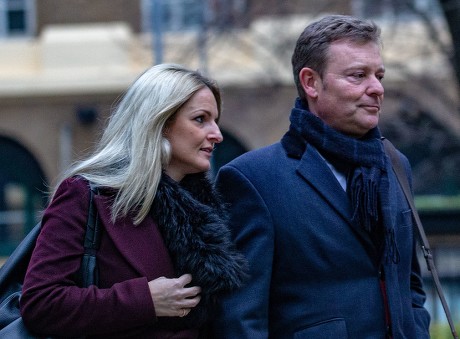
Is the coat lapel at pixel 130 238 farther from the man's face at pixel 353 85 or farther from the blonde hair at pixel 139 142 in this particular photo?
the man's face at pixel 353 85

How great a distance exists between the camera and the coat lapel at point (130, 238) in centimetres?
344

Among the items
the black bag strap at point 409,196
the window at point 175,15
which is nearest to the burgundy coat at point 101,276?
the black bag strap at point 409,196

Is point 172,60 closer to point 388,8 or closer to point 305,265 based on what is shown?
point 388,8

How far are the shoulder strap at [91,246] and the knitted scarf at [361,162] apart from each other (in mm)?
876

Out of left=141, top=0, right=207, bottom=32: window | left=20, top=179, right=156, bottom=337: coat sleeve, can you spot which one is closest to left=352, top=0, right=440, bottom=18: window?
left=141, top=0, right=207, bottom=32: window

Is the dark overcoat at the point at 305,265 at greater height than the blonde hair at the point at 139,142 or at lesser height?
lesser

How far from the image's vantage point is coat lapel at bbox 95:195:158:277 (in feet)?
11.3

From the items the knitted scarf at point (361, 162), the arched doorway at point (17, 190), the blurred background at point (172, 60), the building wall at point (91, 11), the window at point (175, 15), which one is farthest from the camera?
the arched doorway at point (17, 190)

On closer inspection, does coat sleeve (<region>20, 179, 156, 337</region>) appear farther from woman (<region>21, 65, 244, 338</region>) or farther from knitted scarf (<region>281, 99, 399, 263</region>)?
knitted scarf (<region>281, 99, 399, 263</region>)

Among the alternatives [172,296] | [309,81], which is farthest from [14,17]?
[172,296]

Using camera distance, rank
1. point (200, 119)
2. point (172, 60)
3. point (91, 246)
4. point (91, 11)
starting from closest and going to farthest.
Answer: point (91, 246), point (200, 119), point (172, 60), point (91, 11)

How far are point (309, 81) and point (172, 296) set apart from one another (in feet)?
3.47

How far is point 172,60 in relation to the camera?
15.5m

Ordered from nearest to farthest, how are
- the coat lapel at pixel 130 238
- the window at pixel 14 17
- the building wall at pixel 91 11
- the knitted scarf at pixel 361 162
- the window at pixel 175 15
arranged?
the coat lapel at pixel 130 238, the knitted scarf at pixel 361 162, the window at pixel 175 15, the building wall at pixel 91 11, the window at pixel 14 17
